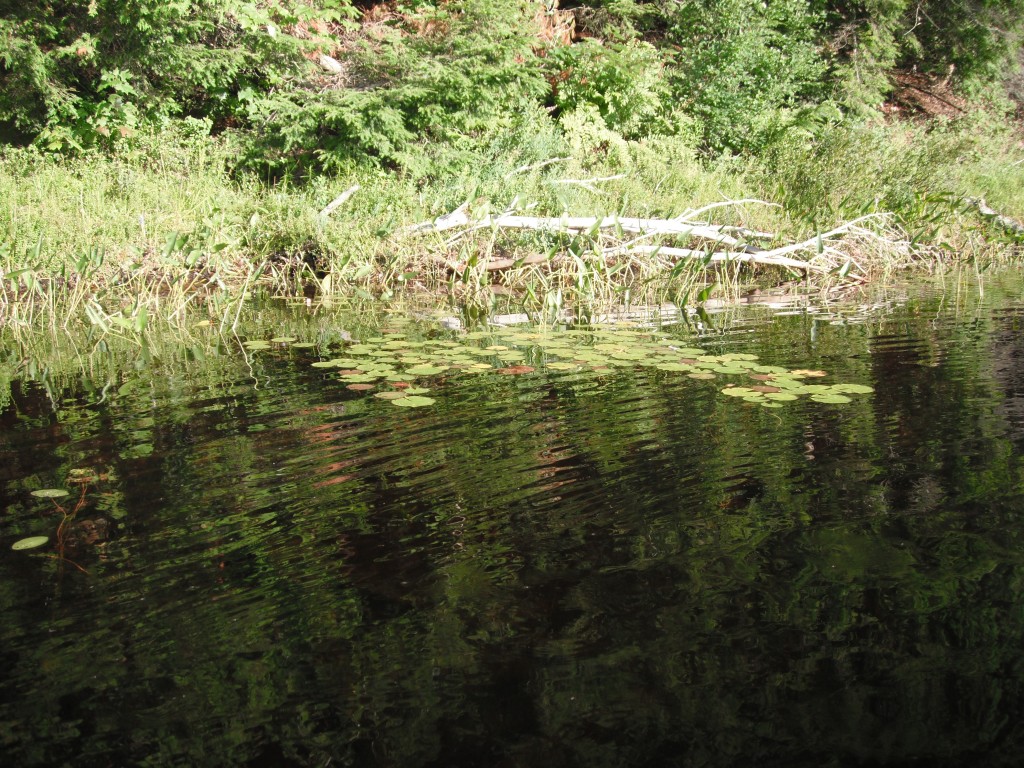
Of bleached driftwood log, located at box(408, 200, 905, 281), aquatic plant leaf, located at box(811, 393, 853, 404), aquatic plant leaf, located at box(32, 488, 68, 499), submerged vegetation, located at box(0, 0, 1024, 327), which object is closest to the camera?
aquatic plant leaf, located at box(32, 488, 68, 499)

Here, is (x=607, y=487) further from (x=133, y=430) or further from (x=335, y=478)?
(x=133, y=430)

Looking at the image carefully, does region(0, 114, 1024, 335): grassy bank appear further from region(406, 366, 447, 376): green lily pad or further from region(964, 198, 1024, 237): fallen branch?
region(406, 366, 447, 376): green lily pad

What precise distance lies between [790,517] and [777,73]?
17.1 meters

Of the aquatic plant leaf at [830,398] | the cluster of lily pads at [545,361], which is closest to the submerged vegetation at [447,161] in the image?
the cluster of lily pads at [545,361]

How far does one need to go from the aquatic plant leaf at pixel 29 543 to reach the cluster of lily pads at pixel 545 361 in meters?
2.08

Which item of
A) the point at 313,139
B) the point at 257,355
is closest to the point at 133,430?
the point at 257,355

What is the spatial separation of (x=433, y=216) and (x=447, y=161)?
3215 mm

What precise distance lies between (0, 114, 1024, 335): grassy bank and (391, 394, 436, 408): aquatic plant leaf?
102 inches

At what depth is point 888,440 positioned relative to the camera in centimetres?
395

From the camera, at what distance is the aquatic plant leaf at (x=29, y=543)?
3.02 metres

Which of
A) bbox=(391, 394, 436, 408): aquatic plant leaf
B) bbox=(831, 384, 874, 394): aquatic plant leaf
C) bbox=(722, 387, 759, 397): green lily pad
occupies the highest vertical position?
bbox=(391, 394, 436, 408): aquatic plant leaf

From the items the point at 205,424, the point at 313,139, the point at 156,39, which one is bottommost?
the point at 205,424

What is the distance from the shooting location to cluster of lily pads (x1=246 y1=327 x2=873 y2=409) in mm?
4992

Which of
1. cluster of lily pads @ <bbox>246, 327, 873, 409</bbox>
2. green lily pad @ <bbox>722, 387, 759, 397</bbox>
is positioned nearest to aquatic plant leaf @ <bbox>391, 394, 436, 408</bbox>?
cluster of lily pads @ <bbox>246, 327, 873, 409</bbox>
